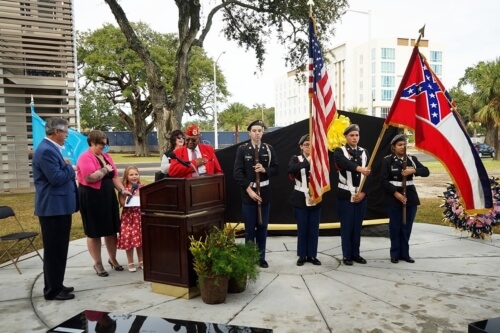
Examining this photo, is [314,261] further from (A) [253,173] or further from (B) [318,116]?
(B) [318,116]

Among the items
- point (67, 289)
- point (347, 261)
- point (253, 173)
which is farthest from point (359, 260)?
point (67, 289)

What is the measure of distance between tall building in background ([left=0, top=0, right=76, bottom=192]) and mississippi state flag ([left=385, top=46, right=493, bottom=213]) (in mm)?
11029

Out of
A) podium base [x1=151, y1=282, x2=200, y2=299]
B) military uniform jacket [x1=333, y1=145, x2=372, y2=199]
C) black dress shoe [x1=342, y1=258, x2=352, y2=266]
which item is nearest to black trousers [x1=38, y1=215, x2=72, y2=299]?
podium base [x1=151, y1=282, x2=200, y2=299]

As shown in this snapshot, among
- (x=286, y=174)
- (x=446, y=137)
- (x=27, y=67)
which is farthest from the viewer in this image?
(x=27, y=67)

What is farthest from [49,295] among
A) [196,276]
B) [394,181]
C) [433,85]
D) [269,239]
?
[433,85]

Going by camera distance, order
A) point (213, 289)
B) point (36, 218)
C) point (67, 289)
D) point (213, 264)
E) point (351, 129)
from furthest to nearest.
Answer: point (36, 218)
point (351, 129)
point (67, 289)
point (213, 289)
point (213, 264)

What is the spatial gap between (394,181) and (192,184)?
2799 millimetres

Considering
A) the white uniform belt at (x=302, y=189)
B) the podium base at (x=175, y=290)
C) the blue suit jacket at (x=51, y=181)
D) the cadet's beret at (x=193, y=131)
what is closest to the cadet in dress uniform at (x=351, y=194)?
the white uniform belt at (x=302, y=189)

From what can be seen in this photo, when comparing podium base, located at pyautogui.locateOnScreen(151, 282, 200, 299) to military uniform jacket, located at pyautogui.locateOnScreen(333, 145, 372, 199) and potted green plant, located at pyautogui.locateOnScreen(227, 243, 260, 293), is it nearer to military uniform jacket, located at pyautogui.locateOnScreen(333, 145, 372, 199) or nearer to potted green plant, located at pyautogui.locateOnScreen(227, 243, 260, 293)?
potted green plant, located at pyautogui.locateOnScreen(227, 243, 260, 293)

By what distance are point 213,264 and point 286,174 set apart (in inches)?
130

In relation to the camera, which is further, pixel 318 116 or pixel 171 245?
pixel 318 116

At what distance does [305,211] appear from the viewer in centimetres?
536

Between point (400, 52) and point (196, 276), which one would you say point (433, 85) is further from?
point (400, 52)

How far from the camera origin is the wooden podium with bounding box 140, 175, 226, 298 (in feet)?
13.3
